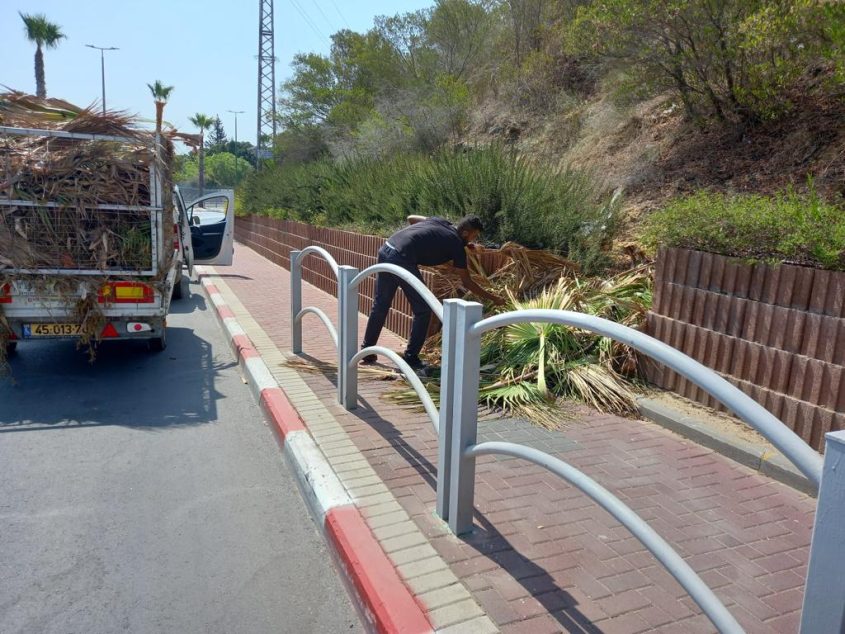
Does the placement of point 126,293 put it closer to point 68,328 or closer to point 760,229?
point 68,328

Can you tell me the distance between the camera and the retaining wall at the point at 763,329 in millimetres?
4312

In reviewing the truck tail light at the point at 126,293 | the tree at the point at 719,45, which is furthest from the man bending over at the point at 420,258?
the tree at the point at 719,45

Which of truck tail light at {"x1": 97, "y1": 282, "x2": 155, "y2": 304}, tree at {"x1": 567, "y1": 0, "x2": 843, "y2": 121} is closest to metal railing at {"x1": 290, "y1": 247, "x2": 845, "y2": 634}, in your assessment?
truck tail light at {"x1": 97, "y1": 282, "x2": 155, "y2": 304}

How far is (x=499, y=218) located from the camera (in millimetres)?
8148

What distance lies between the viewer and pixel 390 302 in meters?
6.61

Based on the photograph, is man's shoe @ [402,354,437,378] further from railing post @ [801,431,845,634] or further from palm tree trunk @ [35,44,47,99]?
palm tree trunk @ [35,44,47,99]

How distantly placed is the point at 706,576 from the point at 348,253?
823cm

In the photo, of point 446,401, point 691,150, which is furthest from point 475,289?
point 691,150

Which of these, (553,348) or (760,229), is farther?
(553,348)

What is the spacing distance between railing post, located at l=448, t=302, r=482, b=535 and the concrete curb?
189 centimetres

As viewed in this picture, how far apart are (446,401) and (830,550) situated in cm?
206

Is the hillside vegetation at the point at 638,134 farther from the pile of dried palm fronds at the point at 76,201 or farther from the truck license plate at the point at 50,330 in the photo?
the truck license plate at the point at 50,330

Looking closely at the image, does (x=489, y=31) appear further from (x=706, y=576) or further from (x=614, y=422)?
(x=706, y=576)

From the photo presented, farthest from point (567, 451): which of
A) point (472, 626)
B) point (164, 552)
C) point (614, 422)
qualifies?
point (164, 552)
